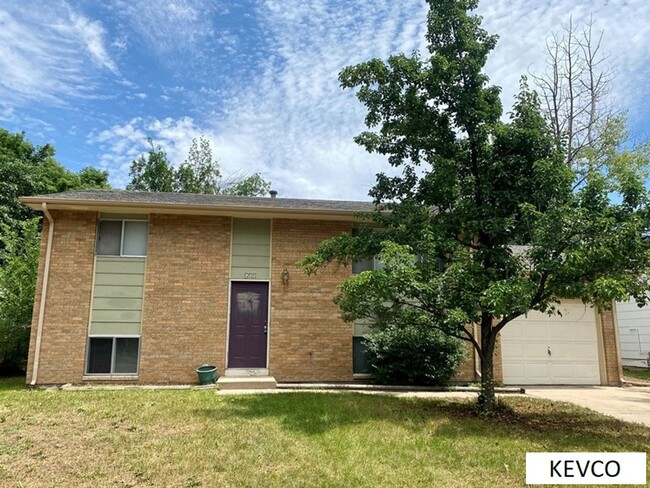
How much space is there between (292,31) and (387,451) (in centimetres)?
906

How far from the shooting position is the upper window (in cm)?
1095

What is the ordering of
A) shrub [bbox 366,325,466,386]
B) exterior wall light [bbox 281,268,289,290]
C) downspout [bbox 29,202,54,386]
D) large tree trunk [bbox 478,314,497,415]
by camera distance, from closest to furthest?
large tree trunk [bbox 478,314,497,415] < downspout [bbox 29,202,54,386] < shrub [bbox 366,325,466,386] < exterior wall light [bbox 281,268,289,290]

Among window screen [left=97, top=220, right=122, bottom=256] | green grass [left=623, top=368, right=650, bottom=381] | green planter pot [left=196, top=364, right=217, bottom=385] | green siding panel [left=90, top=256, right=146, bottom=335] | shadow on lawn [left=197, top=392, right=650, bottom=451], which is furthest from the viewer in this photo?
green grass [left=623, top=368, right=650, bottom=381]

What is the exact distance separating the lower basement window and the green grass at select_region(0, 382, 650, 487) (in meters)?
1.76

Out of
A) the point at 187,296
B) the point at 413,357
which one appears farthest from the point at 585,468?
the point at 187,296

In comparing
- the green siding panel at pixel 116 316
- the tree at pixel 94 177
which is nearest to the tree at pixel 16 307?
the green siding panel at pixel 116 316

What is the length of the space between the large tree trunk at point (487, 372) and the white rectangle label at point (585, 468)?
2235 millimetres

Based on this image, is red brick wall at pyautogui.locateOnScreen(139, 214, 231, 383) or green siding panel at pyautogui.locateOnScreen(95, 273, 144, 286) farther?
green siding panel at pyautogui.locateOnScreen(95, 273, 144, 286)

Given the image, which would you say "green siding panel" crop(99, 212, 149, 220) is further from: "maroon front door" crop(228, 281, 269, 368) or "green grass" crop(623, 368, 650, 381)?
"green grass" crop(623, 368, 650, 381)

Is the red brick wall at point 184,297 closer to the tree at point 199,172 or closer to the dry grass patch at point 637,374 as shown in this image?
the dry grass patch at point 637,374

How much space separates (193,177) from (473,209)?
74.5 feet

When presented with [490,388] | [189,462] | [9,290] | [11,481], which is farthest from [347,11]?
[9,290]

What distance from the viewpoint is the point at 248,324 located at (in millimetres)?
10953

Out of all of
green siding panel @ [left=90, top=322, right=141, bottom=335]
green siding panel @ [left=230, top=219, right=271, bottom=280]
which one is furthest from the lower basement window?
green siding panel @ [left=230, top=219, right=271, bottom=280]
